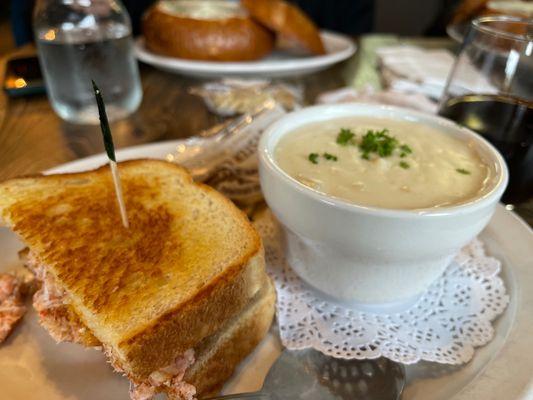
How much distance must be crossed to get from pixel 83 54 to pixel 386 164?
1448 mm

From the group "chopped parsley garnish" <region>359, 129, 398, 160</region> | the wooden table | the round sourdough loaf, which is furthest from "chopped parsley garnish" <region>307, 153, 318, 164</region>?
the round sourdough loaf

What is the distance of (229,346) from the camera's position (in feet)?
2.91

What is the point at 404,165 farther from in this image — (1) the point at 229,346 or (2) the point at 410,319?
(1) the point at 229,346

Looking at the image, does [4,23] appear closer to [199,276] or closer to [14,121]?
[14,121]

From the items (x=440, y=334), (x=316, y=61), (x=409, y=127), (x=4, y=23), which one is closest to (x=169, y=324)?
(x=440, y=334)

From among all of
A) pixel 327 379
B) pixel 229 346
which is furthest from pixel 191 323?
pixel 327 379

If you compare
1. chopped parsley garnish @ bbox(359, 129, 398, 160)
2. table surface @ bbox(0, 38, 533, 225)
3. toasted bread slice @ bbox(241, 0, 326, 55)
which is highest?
chopped parsley garnish @ bbox(359, 129, 398, 160)

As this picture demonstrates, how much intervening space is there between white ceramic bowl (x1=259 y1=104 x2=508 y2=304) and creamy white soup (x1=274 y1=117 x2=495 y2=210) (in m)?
0.04

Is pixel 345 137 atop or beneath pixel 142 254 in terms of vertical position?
atop

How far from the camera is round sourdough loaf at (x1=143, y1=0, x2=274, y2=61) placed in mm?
2283

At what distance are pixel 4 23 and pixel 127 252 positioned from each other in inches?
319

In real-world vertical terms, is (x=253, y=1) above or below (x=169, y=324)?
above

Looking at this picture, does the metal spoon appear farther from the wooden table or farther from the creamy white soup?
the wooden table

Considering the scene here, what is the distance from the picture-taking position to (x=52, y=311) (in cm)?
92
